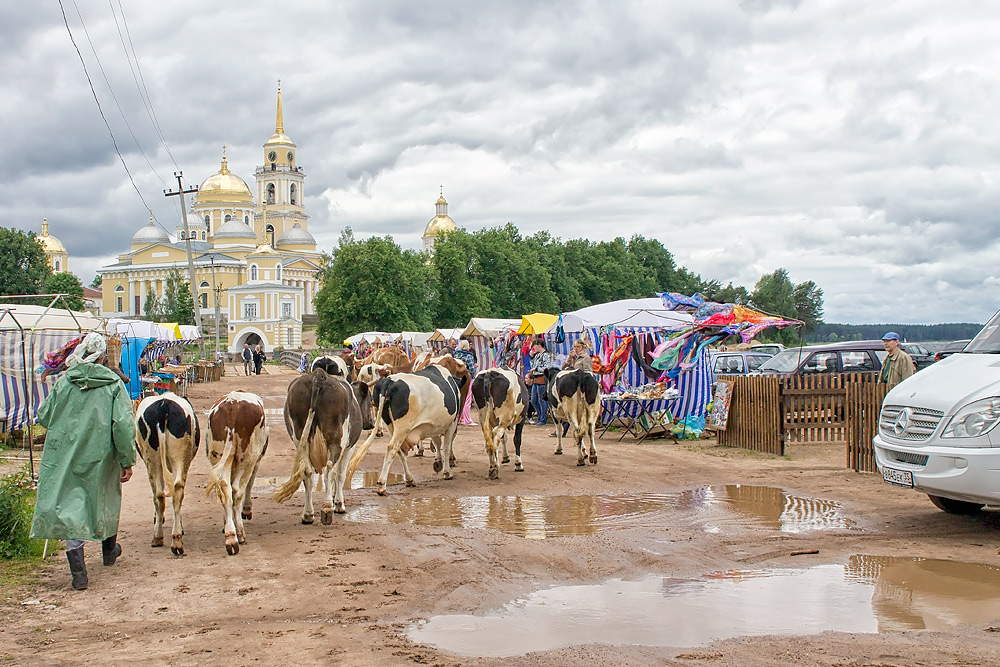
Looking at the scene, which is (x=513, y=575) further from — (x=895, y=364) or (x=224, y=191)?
(x=224, y=191)

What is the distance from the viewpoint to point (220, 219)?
11638cm

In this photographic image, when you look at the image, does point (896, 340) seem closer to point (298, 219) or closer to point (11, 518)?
point (11, 518)

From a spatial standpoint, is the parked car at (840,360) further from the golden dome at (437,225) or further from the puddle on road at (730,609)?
the golden dome at (437,225)

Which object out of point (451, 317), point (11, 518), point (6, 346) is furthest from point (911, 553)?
point (451, 317)

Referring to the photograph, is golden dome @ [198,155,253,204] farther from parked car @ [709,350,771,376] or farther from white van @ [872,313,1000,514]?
white van @ [872,313,1000,514]

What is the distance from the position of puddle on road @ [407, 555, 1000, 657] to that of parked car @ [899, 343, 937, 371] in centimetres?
1863

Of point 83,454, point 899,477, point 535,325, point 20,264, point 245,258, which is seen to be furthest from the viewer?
point 245,258

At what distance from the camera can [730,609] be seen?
250 inches

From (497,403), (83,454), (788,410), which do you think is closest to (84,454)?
(83,454)

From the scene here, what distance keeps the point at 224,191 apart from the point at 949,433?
11583cm

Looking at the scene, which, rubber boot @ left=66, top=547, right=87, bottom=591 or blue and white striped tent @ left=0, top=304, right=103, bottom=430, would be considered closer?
rubber boot @ left=66, top=547, right=87, bottom=591

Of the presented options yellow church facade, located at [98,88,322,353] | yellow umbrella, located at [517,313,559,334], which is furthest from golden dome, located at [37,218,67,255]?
yellow umbrella, located at [517,313,559,334]

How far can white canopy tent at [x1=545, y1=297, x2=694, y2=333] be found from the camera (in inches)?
804

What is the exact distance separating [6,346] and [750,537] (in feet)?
41.9
